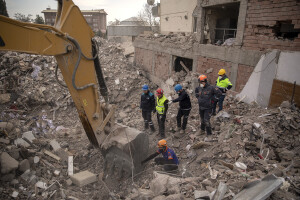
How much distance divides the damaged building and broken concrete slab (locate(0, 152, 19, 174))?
649cm

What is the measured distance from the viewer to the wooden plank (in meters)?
5.20

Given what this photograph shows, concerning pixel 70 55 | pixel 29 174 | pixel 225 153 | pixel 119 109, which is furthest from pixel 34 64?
pixel 225 153

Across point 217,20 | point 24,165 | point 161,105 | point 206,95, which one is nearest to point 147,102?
point 161,105

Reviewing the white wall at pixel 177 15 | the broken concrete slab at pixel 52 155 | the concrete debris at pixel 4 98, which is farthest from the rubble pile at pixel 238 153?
the white wall at pixel 177 15

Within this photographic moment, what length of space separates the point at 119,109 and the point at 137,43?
553 cm

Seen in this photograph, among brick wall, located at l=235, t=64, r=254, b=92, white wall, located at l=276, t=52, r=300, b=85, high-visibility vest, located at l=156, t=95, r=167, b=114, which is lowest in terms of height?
high-visibility vest, located at l=156, t=95, r=167, b=114

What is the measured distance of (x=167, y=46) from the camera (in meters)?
10.3

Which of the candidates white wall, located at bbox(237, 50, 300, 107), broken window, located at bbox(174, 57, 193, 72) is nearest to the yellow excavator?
white wall, located at bbox(237, 50, 300, 107)

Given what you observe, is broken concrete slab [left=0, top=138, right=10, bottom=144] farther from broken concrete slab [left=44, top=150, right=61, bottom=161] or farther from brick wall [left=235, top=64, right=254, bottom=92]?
brick wall [left=235, top=64, right=254, bottom=92]

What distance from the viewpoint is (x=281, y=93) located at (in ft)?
18.1

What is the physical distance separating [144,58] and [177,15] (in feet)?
17.1

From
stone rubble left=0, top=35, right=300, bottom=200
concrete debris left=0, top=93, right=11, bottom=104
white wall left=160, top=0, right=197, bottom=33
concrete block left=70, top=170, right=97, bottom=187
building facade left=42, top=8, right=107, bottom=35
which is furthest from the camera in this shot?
building facade left=42, top=8, right=107, bottom=35

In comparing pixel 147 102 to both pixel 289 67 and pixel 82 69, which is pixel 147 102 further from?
pixel 289 67

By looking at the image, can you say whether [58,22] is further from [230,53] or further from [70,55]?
[230,53]
